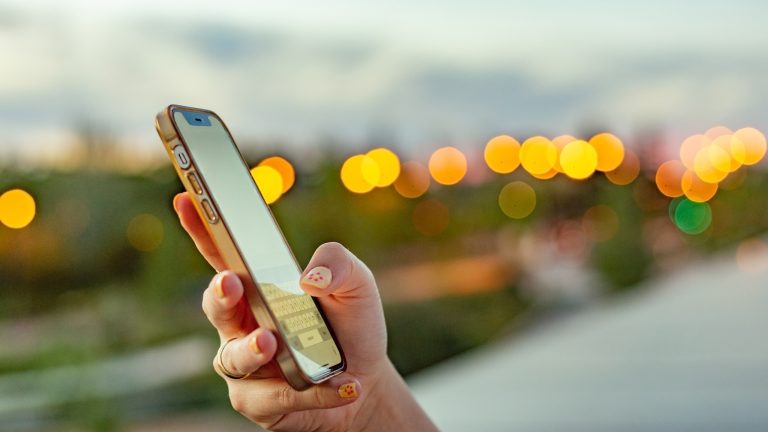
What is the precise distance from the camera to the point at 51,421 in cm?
413

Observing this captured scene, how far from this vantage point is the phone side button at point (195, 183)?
0.75 meters

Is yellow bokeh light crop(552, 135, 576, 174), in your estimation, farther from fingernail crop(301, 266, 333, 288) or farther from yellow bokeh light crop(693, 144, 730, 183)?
fingernail crop(301, 266, 333, 288)

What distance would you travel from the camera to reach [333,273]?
78 cm

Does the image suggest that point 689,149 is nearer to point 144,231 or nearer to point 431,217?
point 144,231

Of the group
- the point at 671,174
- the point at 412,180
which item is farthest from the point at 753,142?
the point at 412,180

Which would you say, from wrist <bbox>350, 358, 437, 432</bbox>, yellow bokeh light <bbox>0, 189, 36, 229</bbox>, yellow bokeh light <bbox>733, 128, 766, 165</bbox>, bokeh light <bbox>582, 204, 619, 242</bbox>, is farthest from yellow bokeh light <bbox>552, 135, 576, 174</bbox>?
wrist <bbox>350, 358, 437, 432</bbox>

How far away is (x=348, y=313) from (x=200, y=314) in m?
5.58

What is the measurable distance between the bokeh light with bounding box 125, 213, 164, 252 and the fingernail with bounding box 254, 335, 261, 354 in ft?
18.4

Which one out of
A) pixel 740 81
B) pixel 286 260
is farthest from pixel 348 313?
pixel 740 81

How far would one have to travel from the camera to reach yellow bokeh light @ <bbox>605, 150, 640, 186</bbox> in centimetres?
1156

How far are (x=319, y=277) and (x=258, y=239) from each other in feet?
0.20

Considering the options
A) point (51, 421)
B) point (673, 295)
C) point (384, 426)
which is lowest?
point (673, 295)

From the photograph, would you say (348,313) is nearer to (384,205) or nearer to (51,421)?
(51,421)

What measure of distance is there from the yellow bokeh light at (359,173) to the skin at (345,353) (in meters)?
7.55
